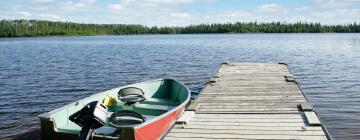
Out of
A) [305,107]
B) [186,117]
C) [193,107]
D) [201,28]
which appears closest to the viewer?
[186,117]

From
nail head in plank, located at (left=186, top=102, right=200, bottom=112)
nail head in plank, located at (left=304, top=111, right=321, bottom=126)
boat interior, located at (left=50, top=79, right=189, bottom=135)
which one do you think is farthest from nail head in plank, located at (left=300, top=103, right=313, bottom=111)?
boat interior, located at (left=50, top=79, right=189, bottom=135)

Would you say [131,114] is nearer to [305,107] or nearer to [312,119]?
[312,119]

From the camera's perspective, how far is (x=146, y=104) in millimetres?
13250

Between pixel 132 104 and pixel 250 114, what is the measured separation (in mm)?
3505

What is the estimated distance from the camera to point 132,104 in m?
12.6

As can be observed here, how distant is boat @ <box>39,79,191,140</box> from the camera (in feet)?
27.7

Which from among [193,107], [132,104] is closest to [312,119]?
[193,107]

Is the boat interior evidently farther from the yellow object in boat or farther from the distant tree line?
the distant tree line

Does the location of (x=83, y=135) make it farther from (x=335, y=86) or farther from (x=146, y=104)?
(x=335, y=86)

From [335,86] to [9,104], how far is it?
14.9 metres

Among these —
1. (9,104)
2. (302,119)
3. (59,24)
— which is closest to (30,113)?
(9,104)

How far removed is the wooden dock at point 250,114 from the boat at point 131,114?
1.36 ft

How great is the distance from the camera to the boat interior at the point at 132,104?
9.02 m

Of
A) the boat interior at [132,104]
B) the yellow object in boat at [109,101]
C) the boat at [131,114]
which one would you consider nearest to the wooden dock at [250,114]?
the boat at [131,114]
